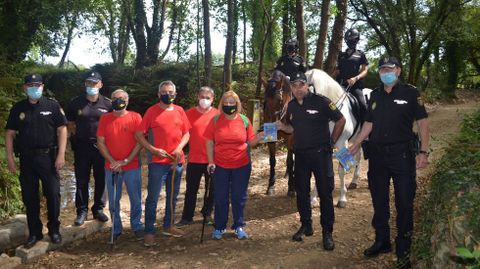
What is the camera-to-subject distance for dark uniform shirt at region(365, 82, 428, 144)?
4.70 meters

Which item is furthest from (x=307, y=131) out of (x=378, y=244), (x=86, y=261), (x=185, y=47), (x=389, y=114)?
(x=185, y=47)

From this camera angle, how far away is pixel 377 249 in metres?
5.20

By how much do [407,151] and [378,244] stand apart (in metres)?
1.26

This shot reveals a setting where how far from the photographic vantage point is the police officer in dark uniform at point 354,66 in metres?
7.91

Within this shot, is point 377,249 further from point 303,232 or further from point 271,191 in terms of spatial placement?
point 271,191

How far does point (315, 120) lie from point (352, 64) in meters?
3.16

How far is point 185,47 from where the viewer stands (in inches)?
1005

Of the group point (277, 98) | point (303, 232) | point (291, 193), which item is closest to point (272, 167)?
point (291, 193)

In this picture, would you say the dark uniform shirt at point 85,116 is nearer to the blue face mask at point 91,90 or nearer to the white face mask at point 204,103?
the blue face mask at point 91,90

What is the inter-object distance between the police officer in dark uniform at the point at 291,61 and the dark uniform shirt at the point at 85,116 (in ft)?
11.4

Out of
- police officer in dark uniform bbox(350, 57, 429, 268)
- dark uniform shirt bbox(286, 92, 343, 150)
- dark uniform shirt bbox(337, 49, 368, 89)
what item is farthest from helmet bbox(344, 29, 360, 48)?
police officer in dark uniform bbox(350, 57, 429, 268)

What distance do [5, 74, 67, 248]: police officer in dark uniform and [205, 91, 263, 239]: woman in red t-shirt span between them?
211cm

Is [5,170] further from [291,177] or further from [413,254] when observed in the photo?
[413,254]

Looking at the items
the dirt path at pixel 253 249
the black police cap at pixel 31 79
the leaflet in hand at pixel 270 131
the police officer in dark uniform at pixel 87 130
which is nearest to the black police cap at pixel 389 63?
the dirt path at pixel 253 249
